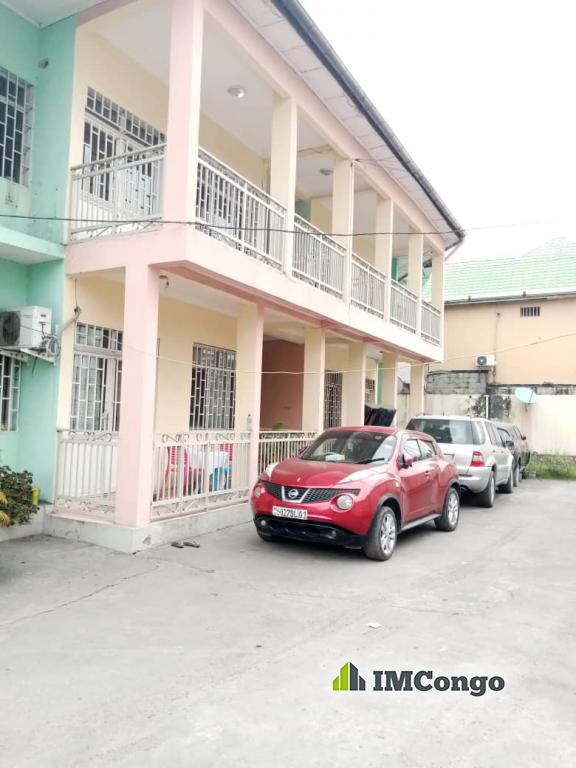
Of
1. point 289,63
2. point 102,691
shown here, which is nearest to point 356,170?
point 289,63

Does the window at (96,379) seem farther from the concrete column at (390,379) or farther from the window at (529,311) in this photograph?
the window at (529,311)

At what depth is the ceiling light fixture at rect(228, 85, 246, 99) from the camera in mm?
9758

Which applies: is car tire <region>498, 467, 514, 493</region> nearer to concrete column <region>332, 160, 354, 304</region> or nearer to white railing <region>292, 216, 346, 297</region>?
concrete column <region>332, 160, 354, 304</region>

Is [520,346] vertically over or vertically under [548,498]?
over

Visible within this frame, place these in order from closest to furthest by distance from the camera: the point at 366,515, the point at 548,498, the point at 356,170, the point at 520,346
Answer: the point at 366,515, the point at 356,170, the point at 548,498, the point at 520,346

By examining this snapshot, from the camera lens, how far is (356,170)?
12.1 m

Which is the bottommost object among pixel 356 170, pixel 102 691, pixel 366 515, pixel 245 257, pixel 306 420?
pixel 102 691

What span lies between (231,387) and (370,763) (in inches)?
380

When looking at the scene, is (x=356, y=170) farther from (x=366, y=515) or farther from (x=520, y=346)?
(x=520, y=346)

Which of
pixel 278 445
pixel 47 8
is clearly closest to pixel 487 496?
pixel 278 445

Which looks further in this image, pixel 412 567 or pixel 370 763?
pixel 412 567

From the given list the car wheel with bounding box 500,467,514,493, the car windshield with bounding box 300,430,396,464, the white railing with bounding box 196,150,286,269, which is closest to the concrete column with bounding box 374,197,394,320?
the white railing with bounding box 196,150,286,269

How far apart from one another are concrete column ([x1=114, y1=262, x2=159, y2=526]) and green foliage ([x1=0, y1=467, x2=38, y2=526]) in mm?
1109

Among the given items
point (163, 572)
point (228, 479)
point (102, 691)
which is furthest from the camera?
point (228, 479)
